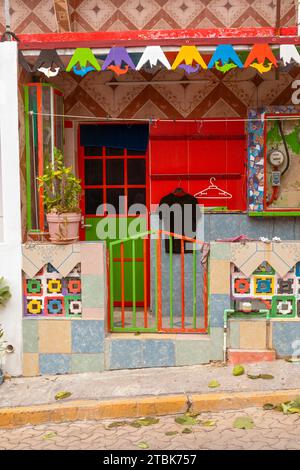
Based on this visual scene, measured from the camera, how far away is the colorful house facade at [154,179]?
6.09m

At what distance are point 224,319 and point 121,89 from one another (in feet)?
11.8

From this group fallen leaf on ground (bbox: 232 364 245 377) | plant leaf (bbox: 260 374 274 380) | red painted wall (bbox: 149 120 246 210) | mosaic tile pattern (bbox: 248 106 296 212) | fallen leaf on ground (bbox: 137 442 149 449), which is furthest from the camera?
red painted wall (bbox: 149 120 246 210)

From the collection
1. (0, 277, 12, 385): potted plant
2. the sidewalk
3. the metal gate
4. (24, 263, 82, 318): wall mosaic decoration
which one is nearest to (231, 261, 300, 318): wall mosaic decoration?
the metal gate

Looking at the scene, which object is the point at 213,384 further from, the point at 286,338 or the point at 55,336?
the point at 55,336

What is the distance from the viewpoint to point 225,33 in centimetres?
602

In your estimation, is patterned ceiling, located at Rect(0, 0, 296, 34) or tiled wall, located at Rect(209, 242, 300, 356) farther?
patterned ceiling, located at Rect(0, 0, 296, 34)

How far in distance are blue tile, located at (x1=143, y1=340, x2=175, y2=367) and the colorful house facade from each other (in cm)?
1

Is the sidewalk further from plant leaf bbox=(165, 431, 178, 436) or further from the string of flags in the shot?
the string of flags

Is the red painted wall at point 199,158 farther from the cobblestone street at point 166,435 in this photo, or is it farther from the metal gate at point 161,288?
the cobblestone street at point 166,435

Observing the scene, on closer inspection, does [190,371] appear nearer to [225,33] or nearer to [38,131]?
→ [38,131]

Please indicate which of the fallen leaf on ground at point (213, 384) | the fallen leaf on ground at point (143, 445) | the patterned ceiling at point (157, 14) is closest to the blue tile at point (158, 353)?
the fallen leaf on ground at point (213, 384)

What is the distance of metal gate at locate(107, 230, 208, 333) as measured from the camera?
6.36 meters

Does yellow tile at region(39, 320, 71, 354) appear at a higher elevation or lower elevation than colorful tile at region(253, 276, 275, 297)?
lower

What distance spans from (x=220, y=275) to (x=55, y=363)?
212cm
